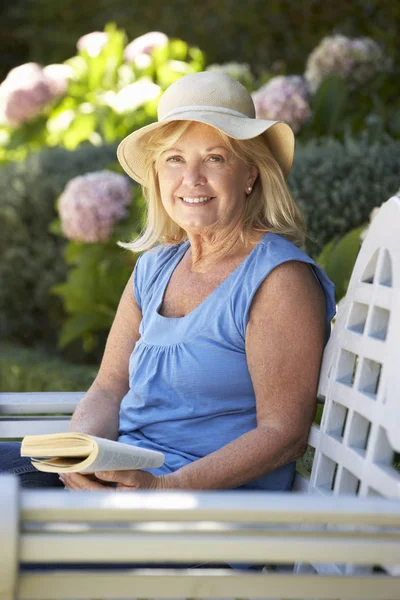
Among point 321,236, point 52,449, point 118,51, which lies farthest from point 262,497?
point 118,51

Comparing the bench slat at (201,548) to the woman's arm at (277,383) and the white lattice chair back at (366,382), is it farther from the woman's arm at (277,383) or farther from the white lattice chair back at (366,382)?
the woman's arm at (277,383)

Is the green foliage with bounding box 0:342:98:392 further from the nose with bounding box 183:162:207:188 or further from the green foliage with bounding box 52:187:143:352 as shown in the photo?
the nose with bounding box 183:162:207:188

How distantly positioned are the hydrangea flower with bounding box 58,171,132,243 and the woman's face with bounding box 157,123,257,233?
3217 millimetres

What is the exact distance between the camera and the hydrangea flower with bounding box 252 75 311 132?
5.64m

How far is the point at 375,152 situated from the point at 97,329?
8.22 ft

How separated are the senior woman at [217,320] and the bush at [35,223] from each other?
4393mm

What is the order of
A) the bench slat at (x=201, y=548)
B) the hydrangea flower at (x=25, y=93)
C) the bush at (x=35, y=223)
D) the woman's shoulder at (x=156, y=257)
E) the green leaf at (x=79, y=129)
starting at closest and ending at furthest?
the bench slat at (x=201, y=548) < the woman's shoulder at (x=156, y=257) < the bush at (x=35, y=223) < the green leaf at (x=79, y=129) < the hydrangea flower at (x=25, y=93)

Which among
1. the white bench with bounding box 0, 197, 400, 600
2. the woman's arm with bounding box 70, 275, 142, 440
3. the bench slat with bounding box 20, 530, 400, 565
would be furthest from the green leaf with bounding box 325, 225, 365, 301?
the bench slat with bounding box 20, 530, 400, 565

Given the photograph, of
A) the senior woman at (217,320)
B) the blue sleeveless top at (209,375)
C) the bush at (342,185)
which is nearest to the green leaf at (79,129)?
the bush at (342,185)

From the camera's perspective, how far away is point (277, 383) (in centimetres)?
221

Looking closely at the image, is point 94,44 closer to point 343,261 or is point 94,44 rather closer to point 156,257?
point 343,261

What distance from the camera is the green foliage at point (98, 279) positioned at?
5.78 metres

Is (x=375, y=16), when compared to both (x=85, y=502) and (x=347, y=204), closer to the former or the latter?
(x=347, y=204)

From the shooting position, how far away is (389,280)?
2045mm
